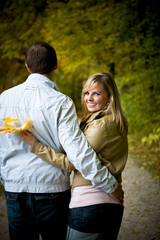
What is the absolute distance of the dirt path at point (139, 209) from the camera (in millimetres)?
3834

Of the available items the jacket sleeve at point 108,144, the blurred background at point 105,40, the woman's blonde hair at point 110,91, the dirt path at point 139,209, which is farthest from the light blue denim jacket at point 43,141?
the blurred background at point 105,40

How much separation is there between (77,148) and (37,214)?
0.61 metres

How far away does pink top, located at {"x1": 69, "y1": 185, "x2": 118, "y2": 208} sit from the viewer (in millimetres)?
1784

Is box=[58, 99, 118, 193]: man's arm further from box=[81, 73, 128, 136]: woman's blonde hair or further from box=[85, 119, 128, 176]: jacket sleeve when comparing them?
box=[81, 73, 128, 136]: woman's blonde hair

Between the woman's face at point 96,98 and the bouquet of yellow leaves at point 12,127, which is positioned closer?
the bouquet of yellow leaves at point 12,127

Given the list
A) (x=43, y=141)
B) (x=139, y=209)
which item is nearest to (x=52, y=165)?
(x=43, y=141)

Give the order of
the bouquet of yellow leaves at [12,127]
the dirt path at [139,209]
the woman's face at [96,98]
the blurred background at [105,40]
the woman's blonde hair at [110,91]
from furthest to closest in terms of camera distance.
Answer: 1. the blurred background at [105,40]
2. the dirt path at [139,209]
3. the woman's face at [96,98]
4. the woman's blonde hair at [110,91]
5. the bouquet of yellow leaves at [12,127]

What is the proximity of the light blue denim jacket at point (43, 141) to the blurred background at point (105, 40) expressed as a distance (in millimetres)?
4563

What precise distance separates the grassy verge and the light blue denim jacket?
487cm

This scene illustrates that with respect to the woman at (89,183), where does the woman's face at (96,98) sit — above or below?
above

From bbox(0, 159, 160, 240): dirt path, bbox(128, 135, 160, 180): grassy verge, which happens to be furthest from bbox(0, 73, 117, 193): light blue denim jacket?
bbox(128, 135, 160, 180): grassy verge

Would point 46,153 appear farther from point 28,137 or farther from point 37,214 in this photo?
point 37,214

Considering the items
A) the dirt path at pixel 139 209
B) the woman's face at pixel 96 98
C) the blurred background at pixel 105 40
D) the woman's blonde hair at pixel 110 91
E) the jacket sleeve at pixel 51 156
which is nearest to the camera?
the jacket sleeve at pixel 51 156

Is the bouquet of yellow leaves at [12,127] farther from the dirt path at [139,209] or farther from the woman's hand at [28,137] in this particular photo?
the dirt path at [139,209]
